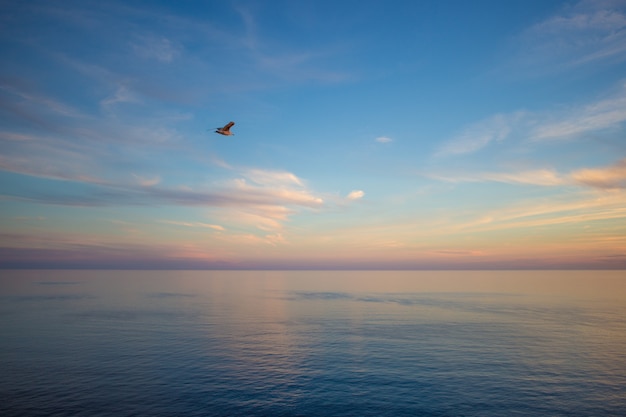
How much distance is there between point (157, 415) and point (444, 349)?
54.1 metres

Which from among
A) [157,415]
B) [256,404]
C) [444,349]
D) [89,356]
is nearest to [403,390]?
[256,404]

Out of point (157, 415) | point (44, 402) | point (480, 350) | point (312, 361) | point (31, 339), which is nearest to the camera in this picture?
point (157, 415)

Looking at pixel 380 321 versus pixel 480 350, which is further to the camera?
pixel 380 321

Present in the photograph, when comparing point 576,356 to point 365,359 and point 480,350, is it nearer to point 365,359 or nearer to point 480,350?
point 480,350

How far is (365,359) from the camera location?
225ft

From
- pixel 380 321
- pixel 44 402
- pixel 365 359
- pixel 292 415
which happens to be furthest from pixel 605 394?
pixel 44 402

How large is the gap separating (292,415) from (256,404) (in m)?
5.53

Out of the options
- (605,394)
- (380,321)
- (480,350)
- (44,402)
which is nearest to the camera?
(44,402)

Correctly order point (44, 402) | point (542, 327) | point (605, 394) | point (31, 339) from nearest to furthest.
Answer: point (44, 402)
point (605, 394)
point (31, 339)
point (542, 327)

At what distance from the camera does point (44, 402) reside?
47406mm

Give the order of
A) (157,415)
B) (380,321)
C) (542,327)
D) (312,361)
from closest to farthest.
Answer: (157,415)
(312,361)
(542,327)
(380,321)

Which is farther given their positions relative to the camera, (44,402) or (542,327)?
(542,327)

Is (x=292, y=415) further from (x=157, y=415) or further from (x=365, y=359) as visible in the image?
(x=365, y=359)

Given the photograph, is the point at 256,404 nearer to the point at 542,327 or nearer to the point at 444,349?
the point at 444,349
